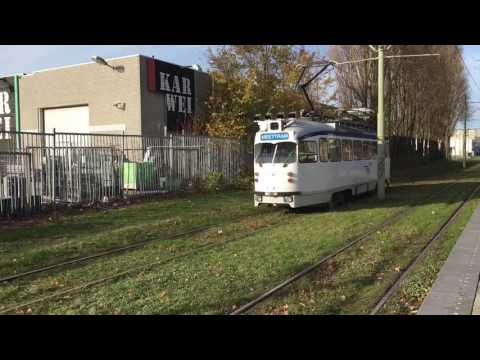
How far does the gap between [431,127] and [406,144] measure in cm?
982

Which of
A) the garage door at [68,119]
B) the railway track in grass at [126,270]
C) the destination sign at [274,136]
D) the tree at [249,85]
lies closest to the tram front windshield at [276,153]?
the destination sign at [274,136]

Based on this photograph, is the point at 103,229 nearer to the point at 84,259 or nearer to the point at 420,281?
the point at 84,259

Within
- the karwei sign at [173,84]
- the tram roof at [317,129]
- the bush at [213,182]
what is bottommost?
the bush at [213,182]

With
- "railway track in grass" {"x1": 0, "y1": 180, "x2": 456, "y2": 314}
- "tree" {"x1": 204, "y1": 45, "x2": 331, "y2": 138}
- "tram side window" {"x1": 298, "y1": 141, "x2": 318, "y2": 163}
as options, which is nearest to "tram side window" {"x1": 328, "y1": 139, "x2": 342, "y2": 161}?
"tram side window" {"x1": 298, "y1": 141, "x2": 318, "y2": 163}

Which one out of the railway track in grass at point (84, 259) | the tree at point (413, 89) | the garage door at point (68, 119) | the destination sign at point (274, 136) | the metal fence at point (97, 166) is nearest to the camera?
the railway track in grass at point (84, 259)

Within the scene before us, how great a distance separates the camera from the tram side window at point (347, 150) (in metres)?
17.2

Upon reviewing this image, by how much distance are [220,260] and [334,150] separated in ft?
29.8

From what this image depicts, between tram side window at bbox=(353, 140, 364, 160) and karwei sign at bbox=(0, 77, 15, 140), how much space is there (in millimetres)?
24495

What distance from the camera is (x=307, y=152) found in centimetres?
1477

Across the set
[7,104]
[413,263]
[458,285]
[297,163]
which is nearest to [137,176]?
[297,163]

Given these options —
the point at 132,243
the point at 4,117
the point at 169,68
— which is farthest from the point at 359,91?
the point at 132,243

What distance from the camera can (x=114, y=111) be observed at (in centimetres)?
2700

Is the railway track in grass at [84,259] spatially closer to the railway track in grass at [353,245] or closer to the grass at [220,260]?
the grass at [220,260]
